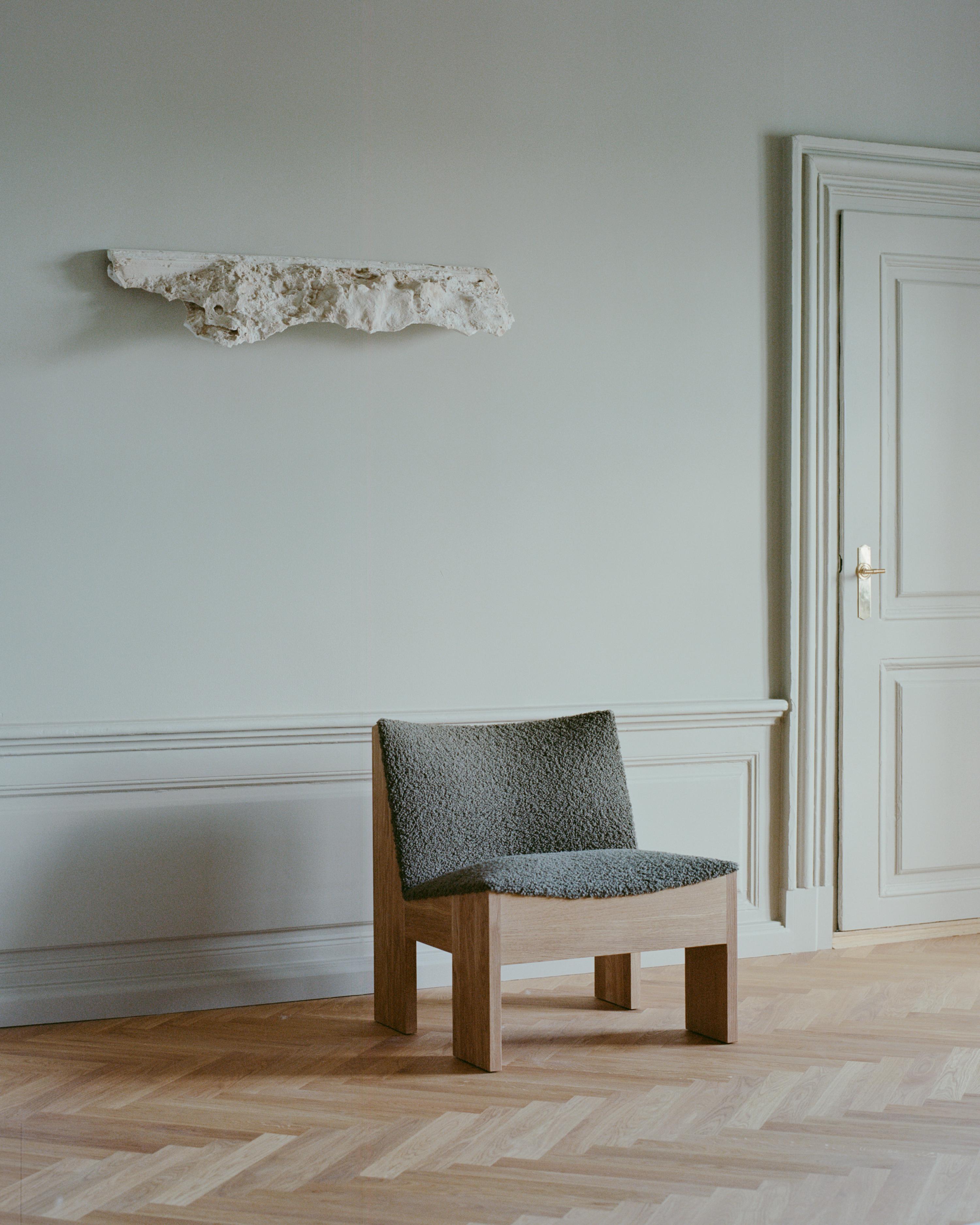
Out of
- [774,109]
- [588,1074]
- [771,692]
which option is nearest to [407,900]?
[588,1074]

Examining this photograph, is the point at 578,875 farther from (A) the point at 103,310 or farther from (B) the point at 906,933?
(A) the point at 103,310

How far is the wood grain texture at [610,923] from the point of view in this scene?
2.46 m

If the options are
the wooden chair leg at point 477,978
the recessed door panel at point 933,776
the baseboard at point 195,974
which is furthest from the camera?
the recessed door panel at point 933,776

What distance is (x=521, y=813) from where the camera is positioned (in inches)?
113

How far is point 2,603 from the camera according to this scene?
2865mm

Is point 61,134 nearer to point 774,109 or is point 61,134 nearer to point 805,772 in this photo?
point 774,109

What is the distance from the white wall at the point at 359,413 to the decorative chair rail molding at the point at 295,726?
0.04ft

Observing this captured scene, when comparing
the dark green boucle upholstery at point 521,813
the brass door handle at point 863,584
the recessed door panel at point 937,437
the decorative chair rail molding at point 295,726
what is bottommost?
the dark green boucle upholstery at point 521,813

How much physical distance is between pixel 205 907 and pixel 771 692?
167cm

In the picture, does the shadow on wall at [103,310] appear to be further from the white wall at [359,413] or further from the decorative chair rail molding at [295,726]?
the decorative chair rail molding at [295,726]

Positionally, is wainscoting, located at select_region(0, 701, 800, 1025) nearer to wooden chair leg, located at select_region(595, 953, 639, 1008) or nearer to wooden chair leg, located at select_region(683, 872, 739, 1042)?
wooden chair leg, located at select_region(595, 953, 639, 1008)

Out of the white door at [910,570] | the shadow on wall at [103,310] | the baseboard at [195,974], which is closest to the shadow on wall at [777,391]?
the white door at [910,570]

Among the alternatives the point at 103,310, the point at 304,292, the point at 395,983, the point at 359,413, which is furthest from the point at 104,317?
the point at 395,983

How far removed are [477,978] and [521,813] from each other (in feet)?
1.62
